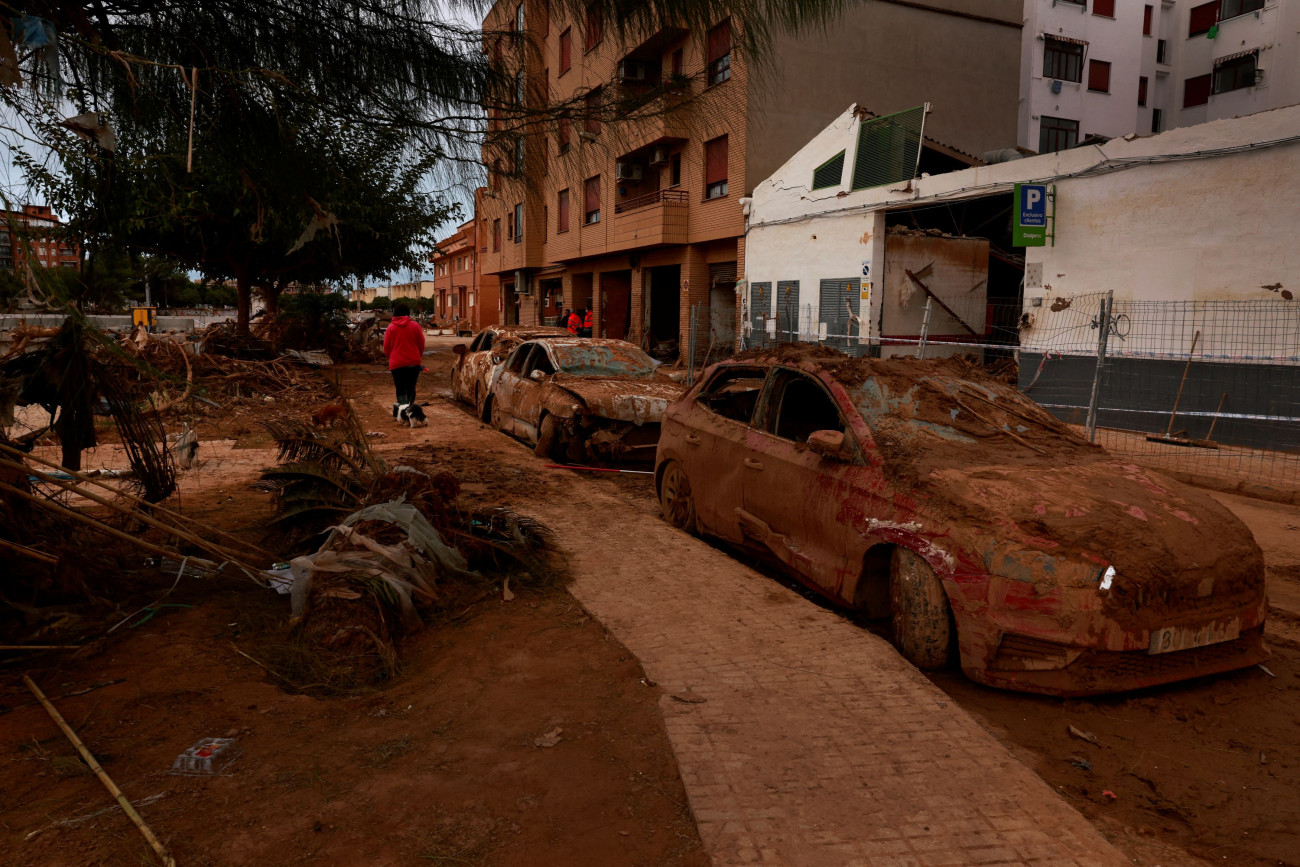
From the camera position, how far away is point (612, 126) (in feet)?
14.4

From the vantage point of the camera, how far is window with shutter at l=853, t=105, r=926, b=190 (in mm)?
16609

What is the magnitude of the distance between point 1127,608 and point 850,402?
6.29 ft

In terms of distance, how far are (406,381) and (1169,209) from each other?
11869 mm

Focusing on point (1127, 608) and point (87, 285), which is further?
point (87, 285)

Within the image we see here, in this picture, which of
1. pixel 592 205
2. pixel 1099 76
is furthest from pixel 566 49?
pixel 1099 76

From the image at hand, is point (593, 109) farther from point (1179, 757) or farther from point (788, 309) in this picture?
point (788, 309)

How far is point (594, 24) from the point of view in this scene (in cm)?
385

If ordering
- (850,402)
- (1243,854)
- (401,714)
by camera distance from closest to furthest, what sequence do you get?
1. (1243,854)
2. (401,714)
3. (850,402)

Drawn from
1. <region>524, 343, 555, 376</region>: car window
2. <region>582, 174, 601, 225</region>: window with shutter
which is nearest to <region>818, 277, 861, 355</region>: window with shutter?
<region>524, 343, 555, 376</region>: car window

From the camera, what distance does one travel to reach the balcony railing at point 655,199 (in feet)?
81.6

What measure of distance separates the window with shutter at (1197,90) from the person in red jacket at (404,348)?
39612 mm

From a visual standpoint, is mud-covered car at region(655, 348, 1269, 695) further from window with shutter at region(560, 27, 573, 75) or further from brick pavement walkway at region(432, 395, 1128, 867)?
window with shutter at region(560, 27, 573, 75)

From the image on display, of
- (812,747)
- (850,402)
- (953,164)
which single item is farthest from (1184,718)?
(953,164)

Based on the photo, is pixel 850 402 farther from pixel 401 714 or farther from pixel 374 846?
pixel 374 846
